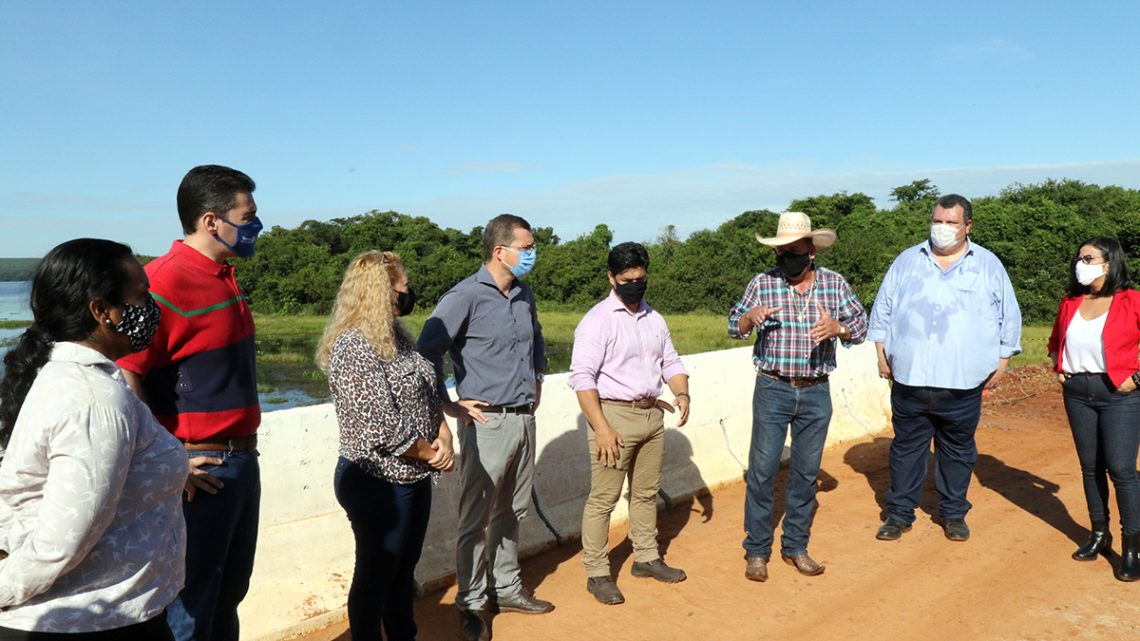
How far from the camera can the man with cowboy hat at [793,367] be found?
5.27 meters

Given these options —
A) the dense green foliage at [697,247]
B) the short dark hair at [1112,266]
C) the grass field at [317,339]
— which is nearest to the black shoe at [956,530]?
the short dark hair at [1112,266]

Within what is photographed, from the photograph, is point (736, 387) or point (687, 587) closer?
point (687, 587)

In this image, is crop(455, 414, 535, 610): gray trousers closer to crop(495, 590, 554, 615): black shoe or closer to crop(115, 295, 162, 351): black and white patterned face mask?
crop(495, 590, 554, 615): black shoe

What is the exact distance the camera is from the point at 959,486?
6.00 meters

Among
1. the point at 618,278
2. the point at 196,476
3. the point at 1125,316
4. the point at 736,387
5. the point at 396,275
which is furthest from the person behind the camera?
the point at 736,387

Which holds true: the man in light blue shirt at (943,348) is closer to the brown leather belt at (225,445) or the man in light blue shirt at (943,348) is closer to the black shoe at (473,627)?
the black shoe at (473,627)

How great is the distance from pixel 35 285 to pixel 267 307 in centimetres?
4128

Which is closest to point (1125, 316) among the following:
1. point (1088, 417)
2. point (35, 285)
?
point (1088, 417)

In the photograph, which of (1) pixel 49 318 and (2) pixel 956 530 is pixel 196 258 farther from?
(2) pixel 956 530

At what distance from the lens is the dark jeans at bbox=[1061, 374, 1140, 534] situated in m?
5.32

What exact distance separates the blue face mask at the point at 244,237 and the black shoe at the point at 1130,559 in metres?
5.01

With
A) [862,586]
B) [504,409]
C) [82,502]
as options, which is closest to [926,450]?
[862,586]

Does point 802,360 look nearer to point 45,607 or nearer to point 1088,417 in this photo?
point 1088,417

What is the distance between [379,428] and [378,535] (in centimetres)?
47
